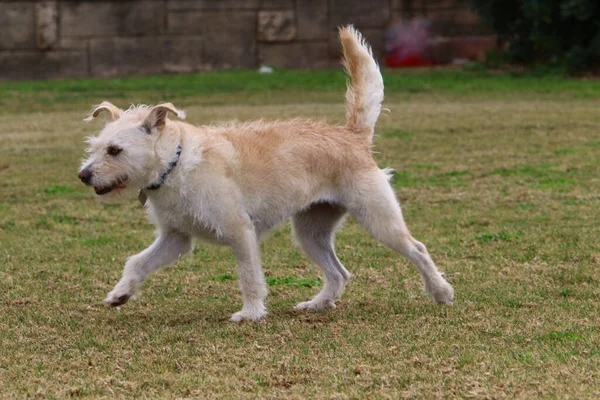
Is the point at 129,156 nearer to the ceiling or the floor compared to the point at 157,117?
nearer to the floor

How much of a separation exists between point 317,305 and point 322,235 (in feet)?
1.73

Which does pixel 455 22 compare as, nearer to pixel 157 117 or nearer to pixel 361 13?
pixel 361 13

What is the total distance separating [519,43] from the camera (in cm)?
2330

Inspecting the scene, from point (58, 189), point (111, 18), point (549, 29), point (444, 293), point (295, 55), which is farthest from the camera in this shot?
point (295, 55)

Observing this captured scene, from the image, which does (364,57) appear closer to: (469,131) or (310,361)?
(310,361)

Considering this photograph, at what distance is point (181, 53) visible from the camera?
A: 2475cm

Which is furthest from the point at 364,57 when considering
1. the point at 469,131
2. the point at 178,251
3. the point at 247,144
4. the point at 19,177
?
the point at 469,131

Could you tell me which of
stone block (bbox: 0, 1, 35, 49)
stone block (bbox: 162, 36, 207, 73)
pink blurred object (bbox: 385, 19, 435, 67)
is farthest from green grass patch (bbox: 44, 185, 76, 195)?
pink blurred object (bbox: 385, 19, 435, 67)

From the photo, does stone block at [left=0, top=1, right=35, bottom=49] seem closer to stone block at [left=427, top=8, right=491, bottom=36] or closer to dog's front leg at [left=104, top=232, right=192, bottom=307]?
stone block at [left=427, top=8, right=491, bottom=36]

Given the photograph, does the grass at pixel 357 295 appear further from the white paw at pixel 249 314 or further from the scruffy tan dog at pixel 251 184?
the scruffy tan dog at pixel 251 184

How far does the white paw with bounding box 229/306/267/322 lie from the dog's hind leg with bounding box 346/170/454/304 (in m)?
0.88

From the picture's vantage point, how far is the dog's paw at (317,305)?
6.88 meters

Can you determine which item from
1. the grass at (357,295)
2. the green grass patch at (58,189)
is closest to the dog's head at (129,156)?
the grass at (357,295)

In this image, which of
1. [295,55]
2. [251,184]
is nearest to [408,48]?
[295,55]
